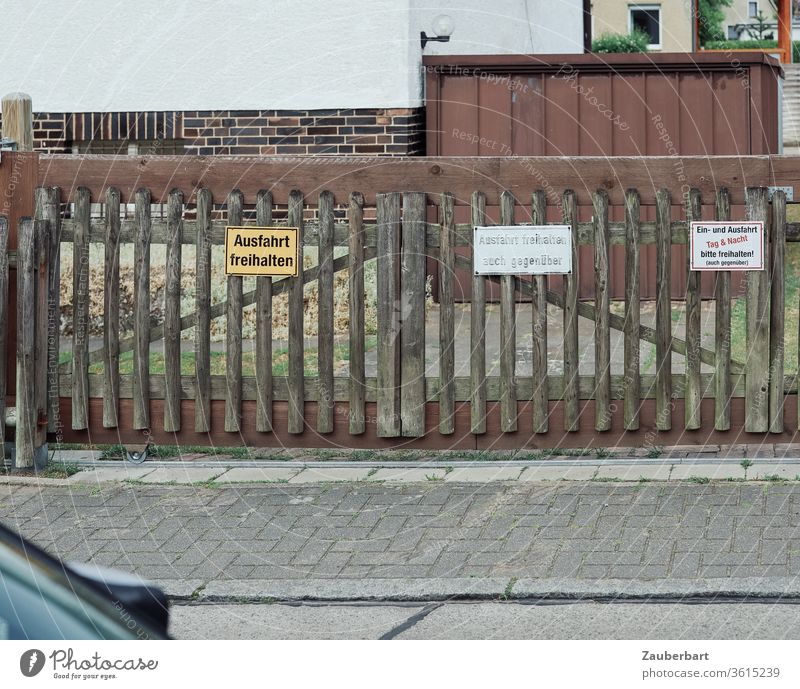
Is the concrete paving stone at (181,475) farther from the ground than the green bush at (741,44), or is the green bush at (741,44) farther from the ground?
the green bush at (741,44)

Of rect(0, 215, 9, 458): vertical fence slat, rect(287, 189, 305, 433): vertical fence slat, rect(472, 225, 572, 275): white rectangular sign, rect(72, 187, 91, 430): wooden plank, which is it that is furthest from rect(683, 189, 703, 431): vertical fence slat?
rect(0, 215, 9, 458): vertical fence slat

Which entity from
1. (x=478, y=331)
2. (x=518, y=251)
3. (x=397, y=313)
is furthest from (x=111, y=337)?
(x=518, y=251)

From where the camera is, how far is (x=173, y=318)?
24.9 feet

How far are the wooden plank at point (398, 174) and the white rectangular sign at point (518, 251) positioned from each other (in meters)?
0.20

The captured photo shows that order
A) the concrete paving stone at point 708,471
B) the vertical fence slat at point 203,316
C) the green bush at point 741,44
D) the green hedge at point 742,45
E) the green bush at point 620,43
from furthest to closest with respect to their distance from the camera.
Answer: the green bush at point 741,44, the green hedge at point 742,45, the green bush at point 620,43, the vertical fence slat at point 203,316, the concrete paving stone at point 708,471

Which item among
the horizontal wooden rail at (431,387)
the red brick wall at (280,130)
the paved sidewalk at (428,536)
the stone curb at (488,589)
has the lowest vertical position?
the stone curb at (488,589)

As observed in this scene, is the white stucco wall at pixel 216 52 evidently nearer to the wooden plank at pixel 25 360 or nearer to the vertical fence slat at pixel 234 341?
the vertical fence slat at pixel 234 341

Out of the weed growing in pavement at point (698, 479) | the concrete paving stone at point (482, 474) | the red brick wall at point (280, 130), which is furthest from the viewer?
the red brick wall at point (280, 130)

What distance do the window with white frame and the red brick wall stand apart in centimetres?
2496

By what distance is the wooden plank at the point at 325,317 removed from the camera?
7375mm

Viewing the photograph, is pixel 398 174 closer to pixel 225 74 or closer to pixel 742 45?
pixel 225 74

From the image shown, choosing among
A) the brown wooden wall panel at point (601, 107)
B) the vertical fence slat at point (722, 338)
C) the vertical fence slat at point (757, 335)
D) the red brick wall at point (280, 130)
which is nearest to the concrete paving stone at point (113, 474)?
the vertical fence slat at point (722, 338)

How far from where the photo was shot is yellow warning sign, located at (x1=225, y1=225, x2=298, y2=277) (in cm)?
747

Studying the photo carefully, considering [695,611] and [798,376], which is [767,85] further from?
[695,611]
